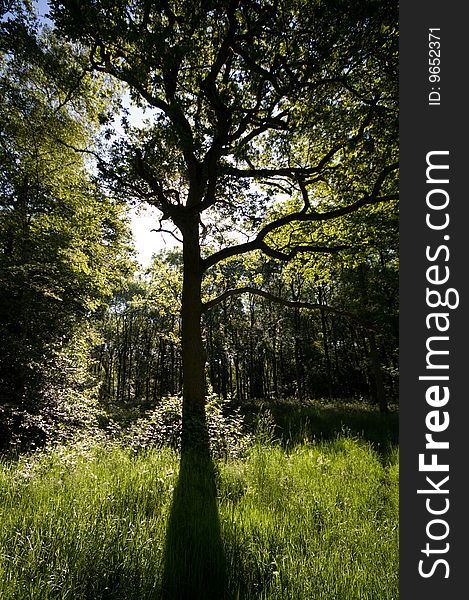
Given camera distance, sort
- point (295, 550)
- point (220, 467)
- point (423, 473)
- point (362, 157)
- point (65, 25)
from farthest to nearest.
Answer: point (362, 157) → point (65, 25) → point (220, 467) → point (295, 550) → point (423, 473)

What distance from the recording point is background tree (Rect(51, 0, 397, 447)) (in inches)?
208

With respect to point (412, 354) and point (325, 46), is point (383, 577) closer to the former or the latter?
point (412, 354)

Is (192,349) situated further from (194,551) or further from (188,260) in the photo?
(194,551)

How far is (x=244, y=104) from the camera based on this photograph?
787 cm

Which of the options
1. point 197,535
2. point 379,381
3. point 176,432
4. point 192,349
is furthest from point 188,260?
point 379,381

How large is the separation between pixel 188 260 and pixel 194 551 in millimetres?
7056

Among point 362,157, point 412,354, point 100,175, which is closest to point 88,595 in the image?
point 412,354

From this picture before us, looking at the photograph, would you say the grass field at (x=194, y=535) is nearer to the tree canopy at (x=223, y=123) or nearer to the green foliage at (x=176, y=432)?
the green foliage at (x=176, y=432)

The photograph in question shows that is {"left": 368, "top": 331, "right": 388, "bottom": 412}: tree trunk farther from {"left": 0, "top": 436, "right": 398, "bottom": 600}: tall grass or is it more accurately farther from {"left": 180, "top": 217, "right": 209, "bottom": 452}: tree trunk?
{"left": 0, "top": 436, "right": 398, "bottom": 600}: tall grass

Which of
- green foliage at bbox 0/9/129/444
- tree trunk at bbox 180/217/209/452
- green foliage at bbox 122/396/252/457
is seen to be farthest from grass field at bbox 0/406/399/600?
green foliage at bbox 0/9/129/444

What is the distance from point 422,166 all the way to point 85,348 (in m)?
13.3

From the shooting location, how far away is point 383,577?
2.19m

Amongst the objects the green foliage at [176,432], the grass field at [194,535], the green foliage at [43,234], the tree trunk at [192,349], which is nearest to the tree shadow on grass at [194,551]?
the grass field at [194,535]

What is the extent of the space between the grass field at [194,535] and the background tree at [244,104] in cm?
338
